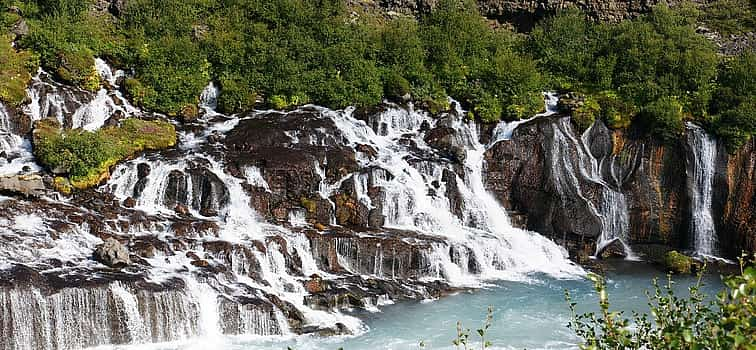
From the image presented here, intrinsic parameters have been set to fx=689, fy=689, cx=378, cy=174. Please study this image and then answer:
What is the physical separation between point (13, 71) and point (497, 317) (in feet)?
61.5

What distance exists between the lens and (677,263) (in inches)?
850

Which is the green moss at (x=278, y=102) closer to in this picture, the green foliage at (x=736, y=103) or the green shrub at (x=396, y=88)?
the green shrub at (x=396, y=88)

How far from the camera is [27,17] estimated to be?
28484 millimetres

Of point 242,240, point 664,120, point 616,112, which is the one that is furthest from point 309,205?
point 664,120

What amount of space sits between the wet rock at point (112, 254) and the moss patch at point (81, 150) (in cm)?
430

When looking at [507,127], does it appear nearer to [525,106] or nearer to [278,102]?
[525,106]

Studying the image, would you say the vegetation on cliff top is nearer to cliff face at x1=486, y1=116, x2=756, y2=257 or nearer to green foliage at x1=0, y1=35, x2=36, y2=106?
green foliage at x1=0, y1=35, x2=36, y2=106

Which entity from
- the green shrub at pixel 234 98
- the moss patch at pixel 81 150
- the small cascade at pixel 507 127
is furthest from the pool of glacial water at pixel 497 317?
the green shrub at pixel 234 98

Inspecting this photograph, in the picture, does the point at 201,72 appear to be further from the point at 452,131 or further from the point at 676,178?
the point at 676,178

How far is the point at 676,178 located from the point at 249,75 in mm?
16967

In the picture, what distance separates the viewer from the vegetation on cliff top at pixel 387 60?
26.2m

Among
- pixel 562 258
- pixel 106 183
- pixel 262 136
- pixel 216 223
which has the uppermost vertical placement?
pixel 262 136

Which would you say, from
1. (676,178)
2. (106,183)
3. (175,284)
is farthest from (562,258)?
(106,183)

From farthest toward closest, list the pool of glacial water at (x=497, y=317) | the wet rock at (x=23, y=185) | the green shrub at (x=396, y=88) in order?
the green shrub at (x=396, y=88), the wet rock at (x=23, y=185), the pool of glacial water at (x=497, y=317)
